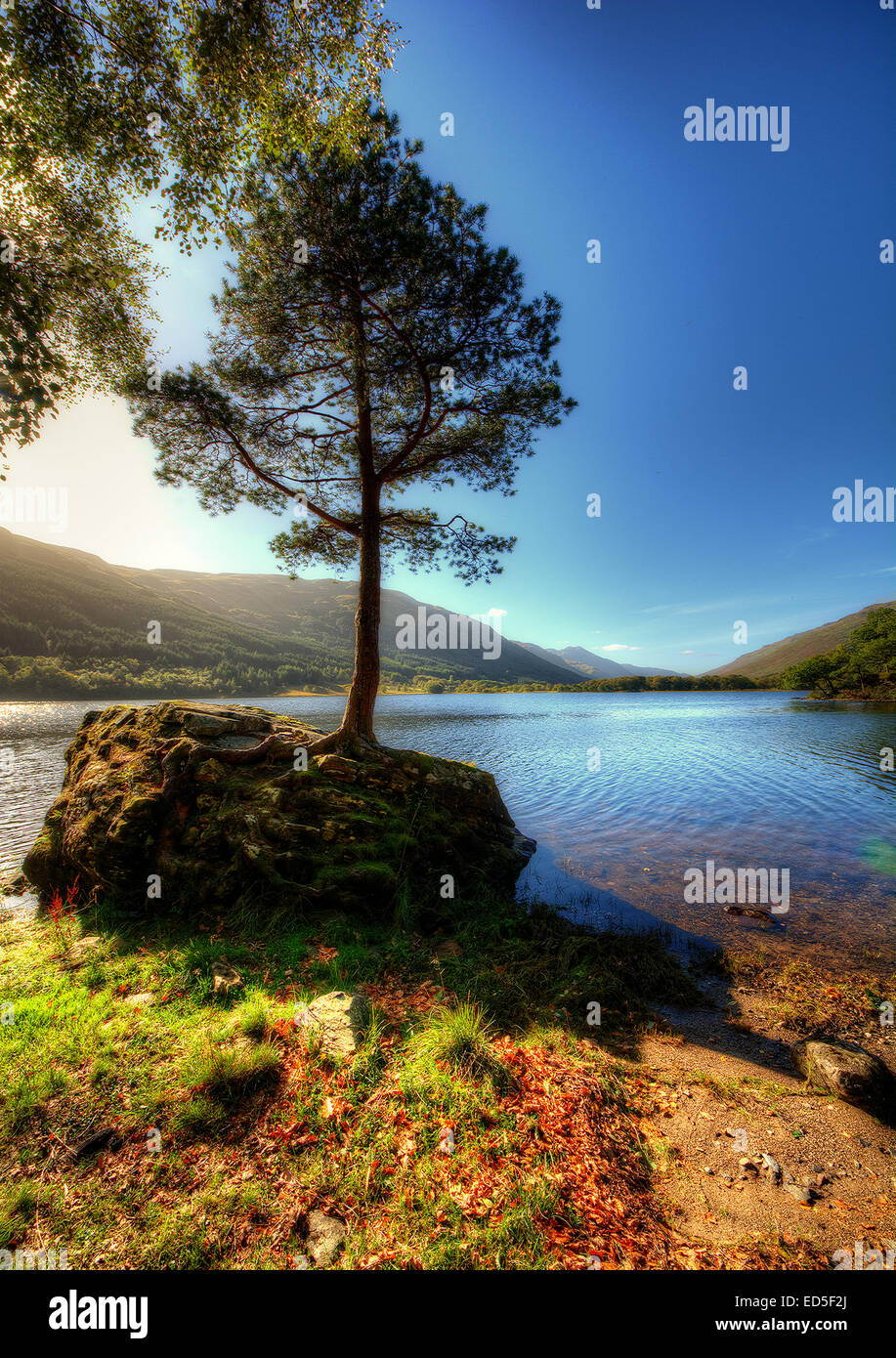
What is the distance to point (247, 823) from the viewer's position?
873 cm

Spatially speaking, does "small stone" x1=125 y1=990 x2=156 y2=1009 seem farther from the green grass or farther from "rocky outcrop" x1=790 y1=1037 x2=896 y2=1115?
"rocky outcrop" x1=790 y1=1037 x2=896 y2=1115

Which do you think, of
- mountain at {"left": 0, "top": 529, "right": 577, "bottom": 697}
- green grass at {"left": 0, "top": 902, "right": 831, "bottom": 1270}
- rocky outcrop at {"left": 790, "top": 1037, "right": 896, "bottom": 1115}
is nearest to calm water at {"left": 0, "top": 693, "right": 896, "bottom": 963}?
rocky outcrop at {"left": 790, "top": 1037, "right": 896, "bottom": 1115}

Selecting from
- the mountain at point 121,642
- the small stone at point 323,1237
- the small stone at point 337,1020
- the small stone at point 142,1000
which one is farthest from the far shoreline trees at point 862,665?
the small stone at point 142,1000

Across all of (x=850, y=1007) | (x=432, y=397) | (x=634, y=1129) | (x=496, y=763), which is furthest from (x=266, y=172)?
(x=496, y=763)

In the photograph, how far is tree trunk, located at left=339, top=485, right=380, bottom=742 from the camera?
1171 centimetres

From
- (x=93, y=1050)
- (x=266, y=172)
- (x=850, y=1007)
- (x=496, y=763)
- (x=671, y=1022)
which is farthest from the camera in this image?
(x=496, y=763)

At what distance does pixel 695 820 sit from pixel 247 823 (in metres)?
15.4

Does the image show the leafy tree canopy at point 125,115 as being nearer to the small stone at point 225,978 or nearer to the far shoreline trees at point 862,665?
the small stone at point 225,978

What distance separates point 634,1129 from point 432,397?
1385cm

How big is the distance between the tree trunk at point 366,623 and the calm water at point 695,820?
20.3ft

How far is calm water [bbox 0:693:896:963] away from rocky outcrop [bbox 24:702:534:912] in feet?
10.1

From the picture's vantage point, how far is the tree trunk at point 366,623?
11.7 metres

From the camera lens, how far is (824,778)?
72.3 ft
